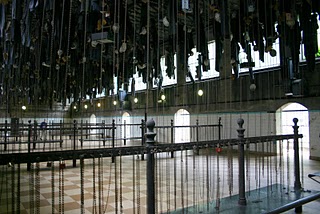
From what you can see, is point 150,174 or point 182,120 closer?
point 150,174

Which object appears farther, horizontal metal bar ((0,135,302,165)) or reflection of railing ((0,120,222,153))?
reflection of railing ((0,120,222,153))

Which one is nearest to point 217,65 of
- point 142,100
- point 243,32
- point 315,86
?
point 243,32

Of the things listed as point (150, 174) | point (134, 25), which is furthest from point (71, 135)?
point (150, 174)

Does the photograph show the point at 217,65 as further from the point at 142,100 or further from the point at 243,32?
the point at 142,100

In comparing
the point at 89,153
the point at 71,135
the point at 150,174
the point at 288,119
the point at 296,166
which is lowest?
the point at 296,166

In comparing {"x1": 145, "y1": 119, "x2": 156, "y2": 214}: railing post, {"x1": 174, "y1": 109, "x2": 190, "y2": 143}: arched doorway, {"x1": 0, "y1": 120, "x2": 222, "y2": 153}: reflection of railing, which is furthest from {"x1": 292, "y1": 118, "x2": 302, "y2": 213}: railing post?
{"x1": 174, "y1": 109, "x2": 190, "y2": 143}: arched doorway

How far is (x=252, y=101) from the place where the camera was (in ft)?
33.0

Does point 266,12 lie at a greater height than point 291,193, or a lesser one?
greater

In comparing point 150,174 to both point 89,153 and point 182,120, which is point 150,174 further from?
point 182,120

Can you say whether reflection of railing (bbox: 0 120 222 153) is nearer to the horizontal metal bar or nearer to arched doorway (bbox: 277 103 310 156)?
arched doorway (bbox: 277 103 310 156)

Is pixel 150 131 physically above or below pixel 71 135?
above

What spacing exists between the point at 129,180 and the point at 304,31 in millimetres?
4117

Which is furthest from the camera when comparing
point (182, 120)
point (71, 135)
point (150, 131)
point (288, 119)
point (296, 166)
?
point (182, 120)

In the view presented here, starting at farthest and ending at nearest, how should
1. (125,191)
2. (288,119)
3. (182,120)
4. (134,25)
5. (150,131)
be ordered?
1. (182,120)
2. (288,119)
3. (125,191)
4. (134,25)
5. (150,131)
